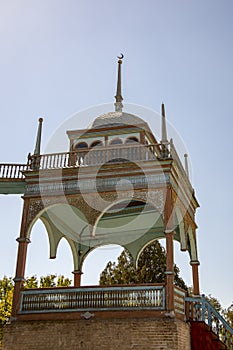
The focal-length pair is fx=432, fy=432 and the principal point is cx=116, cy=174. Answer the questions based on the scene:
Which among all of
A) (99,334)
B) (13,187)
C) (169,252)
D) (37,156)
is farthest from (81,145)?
(99,334)

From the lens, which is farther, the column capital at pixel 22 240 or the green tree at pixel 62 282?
the green tree at pixel 62 282

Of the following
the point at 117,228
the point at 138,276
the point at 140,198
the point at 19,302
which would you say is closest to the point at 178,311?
the point at 140,198

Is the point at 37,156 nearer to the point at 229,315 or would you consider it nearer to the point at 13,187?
the point at 13,187

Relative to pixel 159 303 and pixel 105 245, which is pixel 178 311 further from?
pixel 105 245

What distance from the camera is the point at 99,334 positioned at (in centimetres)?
1091

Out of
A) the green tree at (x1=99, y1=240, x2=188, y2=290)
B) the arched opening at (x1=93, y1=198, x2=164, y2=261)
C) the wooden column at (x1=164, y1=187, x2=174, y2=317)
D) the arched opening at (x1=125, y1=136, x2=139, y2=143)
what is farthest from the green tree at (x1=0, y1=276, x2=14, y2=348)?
the wooden column at (x1=164, y1=187, x2=174, y2=317)

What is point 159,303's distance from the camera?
11031mm

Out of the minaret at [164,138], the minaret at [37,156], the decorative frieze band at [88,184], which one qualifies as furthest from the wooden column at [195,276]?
the minaret at [37,156]

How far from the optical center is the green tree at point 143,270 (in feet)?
90.8

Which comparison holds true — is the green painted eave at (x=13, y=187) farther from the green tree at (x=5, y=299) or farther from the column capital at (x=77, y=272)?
the green tree at (x=5, y=299)

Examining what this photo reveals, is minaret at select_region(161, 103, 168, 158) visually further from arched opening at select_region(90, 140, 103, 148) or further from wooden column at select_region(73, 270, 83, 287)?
wooden column at select_region(73, 270, 83, 287)

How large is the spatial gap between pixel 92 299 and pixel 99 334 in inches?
38.7

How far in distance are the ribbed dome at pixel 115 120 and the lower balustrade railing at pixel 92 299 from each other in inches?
236

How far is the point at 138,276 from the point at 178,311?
55.1 ft
